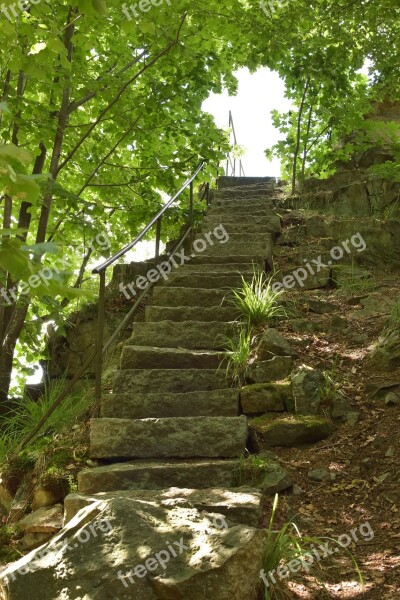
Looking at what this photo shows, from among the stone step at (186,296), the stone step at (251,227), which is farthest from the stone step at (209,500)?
the stone step at (251,227)

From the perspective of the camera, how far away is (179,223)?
8180 millimetres

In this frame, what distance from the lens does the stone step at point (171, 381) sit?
4574 mm

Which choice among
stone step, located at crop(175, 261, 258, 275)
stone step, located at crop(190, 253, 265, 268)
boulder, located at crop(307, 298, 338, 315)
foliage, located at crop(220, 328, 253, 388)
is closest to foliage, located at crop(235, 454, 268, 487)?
foliage, located at crop(220, 328, 253, 388)

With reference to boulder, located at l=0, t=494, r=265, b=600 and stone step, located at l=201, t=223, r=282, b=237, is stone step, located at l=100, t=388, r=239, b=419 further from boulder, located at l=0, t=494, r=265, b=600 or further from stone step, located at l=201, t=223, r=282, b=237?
stone step, located at l=201, t=223, r=282, b=237

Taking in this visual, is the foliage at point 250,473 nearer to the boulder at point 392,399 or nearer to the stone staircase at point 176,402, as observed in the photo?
the stone staircase at point 176,402

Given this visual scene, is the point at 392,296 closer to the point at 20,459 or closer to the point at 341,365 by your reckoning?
the point at 341,365

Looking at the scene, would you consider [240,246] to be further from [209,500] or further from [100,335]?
[209,500]

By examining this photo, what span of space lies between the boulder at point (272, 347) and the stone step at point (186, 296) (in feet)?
3.31

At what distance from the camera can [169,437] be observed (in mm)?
3986

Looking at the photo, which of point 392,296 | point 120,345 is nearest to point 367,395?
point 392,296

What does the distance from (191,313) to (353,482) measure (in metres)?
2.33

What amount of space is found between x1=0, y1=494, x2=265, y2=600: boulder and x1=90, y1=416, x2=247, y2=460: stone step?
1.21m

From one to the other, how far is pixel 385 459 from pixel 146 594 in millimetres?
1949

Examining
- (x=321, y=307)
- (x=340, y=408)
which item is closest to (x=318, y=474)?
(x=340, y=408)
